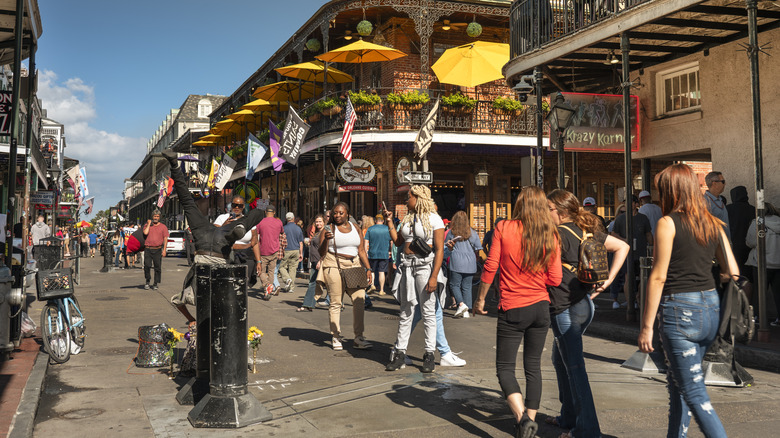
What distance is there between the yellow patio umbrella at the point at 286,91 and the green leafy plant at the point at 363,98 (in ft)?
13.1

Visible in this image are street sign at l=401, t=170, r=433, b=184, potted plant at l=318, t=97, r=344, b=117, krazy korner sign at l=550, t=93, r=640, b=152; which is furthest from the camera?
potted plant at l=318, t=97, r=344, b=117

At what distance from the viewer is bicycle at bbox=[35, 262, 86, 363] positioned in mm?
7432

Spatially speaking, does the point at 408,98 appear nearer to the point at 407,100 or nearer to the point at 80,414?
the point at 407,100

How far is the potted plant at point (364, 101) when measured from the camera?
20156 millimetres

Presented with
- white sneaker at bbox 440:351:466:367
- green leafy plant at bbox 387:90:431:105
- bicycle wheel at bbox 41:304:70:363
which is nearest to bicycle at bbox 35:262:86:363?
bicycle wheel at bbox 41:304:70:363

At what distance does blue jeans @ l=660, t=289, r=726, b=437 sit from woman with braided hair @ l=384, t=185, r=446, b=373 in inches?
127

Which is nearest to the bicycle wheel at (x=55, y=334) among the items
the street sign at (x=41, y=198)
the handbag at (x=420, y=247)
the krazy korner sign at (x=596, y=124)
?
the handbag at (x=420, y=247)

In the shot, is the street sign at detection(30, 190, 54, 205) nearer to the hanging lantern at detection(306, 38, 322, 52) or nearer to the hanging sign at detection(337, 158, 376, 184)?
the hanging lantern at detection(306, 38, 322, 52)

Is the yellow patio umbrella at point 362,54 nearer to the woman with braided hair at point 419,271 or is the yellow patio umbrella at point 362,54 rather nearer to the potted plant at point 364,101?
the potted plant at point 364,101

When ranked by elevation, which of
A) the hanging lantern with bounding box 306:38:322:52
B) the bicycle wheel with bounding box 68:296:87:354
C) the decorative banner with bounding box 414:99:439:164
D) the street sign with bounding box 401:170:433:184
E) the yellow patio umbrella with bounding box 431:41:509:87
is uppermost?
the hanging lantern with bounding box 306:38:322:52

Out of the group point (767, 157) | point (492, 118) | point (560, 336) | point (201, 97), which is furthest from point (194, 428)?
point (201, 97)

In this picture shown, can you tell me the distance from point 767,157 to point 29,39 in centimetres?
1163

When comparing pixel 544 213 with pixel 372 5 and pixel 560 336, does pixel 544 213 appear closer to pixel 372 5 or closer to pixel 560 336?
pixel 560 336

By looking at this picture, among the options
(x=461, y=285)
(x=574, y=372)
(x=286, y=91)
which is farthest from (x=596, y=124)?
(x=286, y=91)
